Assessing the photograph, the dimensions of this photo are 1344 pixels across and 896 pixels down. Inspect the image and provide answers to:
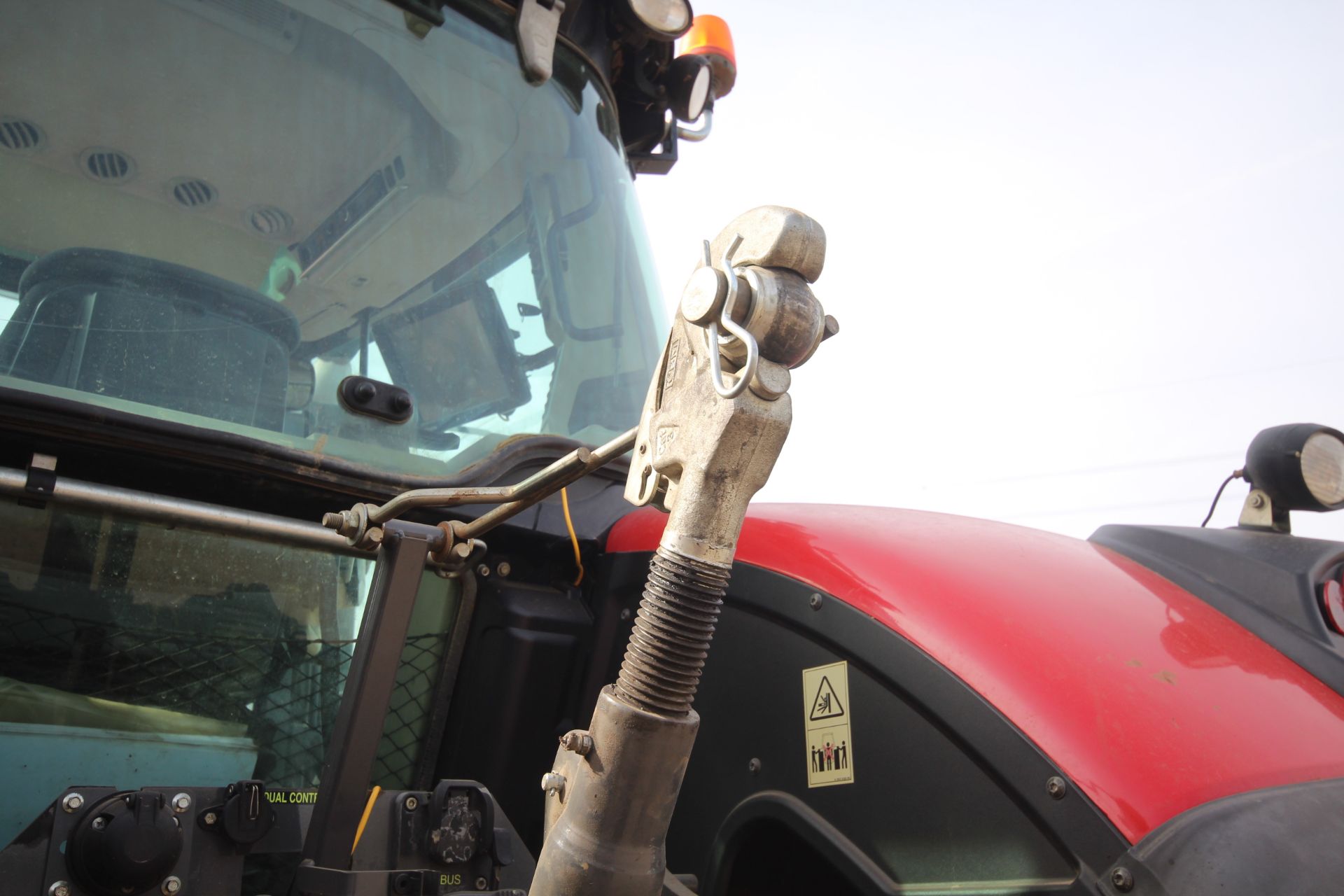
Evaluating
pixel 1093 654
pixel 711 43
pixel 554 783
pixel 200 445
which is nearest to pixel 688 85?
pixel 711 43

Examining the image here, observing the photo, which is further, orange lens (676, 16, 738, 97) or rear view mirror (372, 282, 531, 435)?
orange lens (676, 16, 738, 97)

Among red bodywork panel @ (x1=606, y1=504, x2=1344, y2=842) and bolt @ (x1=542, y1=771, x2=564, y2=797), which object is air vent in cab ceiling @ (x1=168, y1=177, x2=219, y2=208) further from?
bolt @ (x1=542, y1=771, x2=564, y2=797)

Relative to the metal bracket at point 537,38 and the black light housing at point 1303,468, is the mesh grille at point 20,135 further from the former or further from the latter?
the black light housing at point 1303,468

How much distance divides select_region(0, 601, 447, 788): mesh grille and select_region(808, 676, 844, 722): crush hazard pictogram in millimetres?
555

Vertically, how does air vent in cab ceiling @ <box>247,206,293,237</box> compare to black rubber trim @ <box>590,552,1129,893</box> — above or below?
above

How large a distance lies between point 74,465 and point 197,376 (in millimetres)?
183

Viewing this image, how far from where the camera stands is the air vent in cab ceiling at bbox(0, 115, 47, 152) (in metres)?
1.41

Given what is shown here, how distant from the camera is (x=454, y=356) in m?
1.59

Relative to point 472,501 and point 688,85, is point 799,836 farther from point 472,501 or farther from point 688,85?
point 688,85

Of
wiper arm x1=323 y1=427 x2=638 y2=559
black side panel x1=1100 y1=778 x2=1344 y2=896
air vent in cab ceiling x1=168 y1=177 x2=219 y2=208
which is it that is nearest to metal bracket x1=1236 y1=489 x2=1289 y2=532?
black side panel x1=1100 y1=778 x2=1344 y2=896

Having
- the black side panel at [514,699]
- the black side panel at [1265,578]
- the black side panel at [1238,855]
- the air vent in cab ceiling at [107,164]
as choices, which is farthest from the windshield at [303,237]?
the black side panel at [1238,855]

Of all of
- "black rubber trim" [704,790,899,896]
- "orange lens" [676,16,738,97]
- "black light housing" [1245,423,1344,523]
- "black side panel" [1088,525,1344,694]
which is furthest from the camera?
"orange lens" [676,16,738,97]

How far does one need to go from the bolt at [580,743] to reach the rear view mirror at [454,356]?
76 centimetres

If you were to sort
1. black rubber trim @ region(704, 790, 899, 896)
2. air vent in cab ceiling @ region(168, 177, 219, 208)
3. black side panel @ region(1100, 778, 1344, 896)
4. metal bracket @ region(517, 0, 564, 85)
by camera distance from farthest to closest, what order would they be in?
1. metal bracket @ region(517, 0, 564, 85)
2. air vent in cab ceiling @ region(168, 177, 219, 208)
3. black rubber trim @ region(704, 790, 899, 896)
4. black side panel @ region(1100, 778, 1344, 896)
